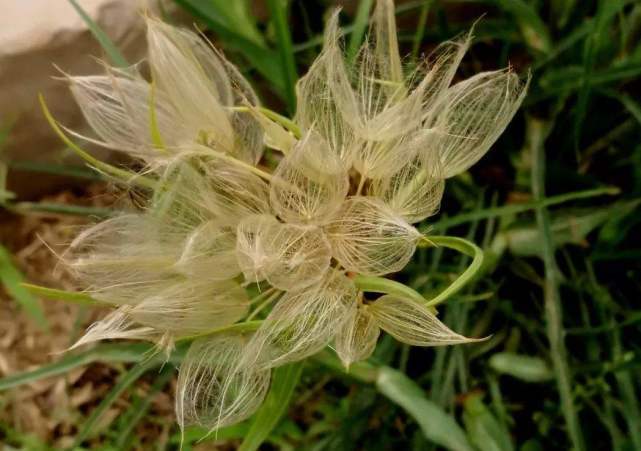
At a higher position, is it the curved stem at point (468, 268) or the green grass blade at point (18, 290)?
the curved stem at point (468, 268)

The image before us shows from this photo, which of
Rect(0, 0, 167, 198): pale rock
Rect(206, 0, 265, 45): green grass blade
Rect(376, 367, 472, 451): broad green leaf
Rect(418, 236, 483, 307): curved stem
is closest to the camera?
Rect(418, 236, 483, 307): curved stem

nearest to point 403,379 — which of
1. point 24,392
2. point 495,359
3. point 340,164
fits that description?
point 495,359

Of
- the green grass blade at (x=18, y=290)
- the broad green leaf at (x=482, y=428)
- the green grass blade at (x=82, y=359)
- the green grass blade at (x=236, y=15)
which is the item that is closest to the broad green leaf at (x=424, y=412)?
the broad green leaf at (x=482, y=428)

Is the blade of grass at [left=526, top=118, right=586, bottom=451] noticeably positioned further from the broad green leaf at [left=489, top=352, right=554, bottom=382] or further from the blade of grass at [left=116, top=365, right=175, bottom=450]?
the blade of grass at [left=116, top=365, right=175, bottom=450]

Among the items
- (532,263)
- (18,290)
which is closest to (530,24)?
(532,263)

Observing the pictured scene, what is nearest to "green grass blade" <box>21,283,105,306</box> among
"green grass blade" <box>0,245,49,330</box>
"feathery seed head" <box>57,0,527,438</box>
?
"feathery seed head" <box>57,0,527,438</box>

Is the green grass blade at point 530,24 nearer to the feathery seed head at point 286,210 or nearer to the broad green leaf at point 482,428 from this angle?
the feathery seed head at point 286,210

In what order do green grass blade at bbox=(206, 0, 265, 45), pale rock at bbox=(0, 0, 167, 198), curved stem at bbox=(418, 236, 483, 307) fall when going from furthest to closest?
1. pale rock at bbox=(0, 0, 167, 198)
2. green grass blade at bbox=(206, 0, 265, 45)
3. curved stem at bbox=(418, 236, 483, 307)
